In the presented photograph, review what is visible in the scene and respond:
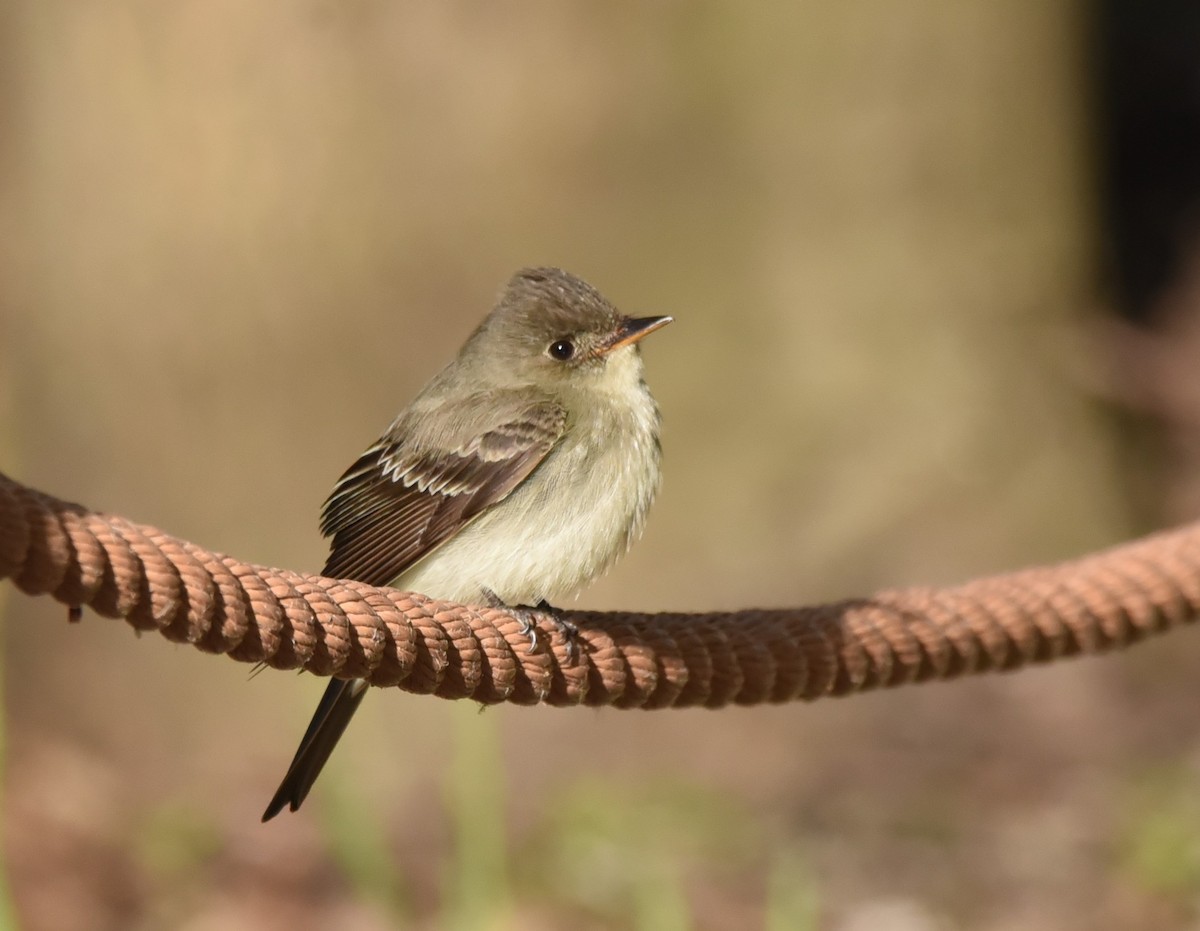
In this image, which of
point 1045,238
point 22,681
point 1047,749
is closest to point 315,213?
point 22,681

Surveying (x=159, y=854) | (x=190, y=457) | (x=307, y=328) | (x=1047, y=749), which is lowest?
(x=1047, y=749)

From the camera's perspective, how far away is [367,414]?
20.4 feet

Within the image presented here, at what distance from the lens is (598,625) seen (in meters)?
3.31

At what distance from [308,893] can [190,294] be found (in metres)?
2.22

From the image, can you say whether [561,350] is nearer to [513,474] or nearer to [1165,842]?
[513,474]

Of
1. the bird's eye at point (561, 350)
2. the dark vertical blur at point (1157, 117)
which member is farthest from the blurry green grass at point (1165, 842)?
the dark vertical blur at point (1157, 117)

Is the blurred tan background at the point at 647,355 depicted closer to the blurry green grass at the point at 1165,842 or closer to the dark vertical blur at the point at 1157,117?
the blurry green grass at the point at 1165,842

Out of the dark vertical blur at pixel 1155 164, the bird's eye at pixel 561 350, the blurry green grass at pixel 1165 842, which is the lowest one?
the blurry green grass at pixel 1165 842

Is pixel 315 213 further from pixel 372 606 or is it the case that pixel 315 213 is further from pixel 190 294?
pixel 372 606

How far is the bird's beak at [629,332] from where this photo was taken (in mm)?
3963

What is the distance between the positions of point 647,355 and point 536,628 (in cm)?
339

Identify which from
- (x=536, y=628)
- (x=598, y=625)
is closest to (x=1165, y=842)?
(x=598, y=625)

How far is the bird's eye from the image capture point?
13.4 ft

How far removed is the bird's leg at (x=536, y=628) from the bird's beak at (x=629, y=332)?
0.72m
